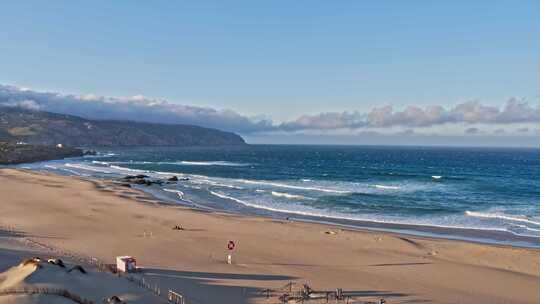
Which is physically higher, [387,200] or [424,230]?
[387,200]

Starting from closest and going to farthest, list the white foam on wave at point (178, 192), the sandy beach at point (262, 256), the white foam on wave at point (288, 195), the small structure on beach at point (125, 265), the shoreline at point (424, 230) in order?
the sandy beach at point (262, 256)
the small structure on beach at point (125, 265)
the shoreline at point (424, 230)
the white foam on wave at point (288, 195)
the white foam on wave at point (178, 192)

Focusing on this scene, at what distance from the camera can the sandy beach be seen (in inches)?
806

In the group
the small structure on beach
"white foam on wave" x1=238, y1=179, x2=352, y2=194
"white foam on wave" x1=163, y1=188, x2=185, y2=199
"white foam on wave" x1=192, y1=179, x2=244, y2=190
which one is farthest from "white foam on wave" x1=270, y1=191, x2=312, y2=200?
the small structure on beach

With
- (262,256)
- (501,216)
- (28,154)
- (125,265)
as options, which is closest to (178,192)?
(262,256)

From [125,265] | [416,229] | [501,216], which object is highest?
[501,216]

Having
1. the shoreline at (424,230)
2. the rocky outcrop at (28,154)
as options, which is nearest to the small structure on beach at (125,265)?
the shoreline at (424,230)

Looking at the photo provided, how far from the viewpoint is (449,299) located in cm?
1983

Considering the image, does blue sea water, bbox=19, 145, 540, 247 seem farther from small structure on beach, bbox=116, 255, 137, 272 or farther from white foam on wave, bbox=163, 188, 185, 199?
small structure on beach, bbox=116, 255, 137, 272

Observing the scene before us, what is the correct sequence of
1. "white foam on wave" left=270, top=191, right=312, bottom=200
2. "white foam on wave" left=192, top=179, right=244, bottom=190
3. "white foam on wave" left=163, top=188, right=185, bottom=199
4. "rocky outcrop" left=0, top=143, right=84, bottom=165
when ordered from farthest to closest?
"rocky outcrop" left=0, top=143, right=84, bottom=165 → "white foam on wave" left=192, top=179, right=244, bottom=190 → "white foam on wave" left=163, top=188, right=185, bottom=199 → "white foam on wave" left=270, top=191, right=312, bottom=200

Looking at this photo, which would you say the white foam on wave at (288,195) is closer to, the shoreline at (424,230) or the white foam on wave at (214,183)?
the white foam on wave at (214,183)

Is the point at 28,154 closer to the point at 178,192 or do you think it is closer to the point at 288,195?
the point at 178,192

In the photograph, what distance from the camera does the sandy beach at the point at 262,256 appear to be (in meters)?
20.5

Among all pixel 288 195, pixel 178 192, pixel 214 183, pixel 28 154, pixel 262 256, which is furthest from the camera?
pixel 28 154

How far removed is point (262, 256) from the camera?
2630 cm
